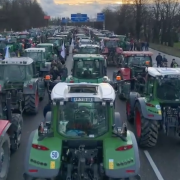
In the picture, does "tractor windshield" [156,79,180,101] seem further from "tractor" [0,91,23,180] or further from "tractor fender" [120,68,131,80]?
"tractor fender" [120,68,131,80]

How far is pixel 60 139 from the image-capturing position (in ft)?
21.5

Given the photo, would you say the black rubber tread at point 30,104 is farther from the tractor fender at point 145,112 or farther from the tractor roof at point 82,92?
the tractor roof at point 82,92

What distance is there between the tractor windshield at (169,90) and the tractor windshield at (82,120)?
395 centimetres

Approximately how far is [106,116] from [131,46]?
119 ft

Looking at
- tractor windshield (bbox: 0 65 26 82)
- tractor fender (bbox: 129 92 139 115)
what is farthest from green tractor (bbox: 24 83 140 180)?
tractor windshield (bbox: 0 65 26 82)

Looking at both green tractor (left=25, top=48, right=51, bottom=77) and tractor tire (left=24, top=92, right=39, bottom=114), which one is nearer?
tractor tire (left=24, top=92, right=39, bottom=114)

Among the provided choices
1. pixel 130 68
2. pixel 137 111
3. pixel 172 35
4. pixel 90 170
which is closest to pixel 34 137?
pixel 90 170

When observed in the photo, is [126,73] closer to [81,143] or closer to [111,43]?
[81,143]

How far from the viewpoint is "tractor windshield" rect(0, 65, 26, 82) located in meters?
13.5

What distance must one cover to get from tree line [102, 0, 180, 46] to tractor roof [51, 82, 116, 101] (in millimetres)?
52501

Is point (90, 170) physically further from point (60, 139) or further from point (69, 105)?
point (69, 105)

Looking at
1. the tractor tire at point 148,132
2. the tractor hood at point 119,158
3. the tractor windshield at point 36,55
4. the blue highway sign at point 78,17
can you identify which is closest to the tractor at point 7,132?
the tractor hood at point 119,158

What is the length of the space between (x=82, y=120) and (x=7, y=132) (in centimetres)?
319

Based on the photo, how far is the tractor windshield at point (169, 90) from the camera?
399 inches
